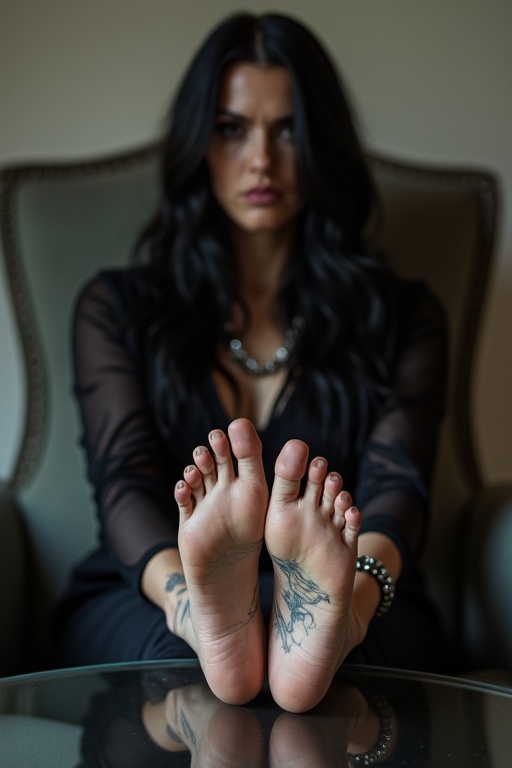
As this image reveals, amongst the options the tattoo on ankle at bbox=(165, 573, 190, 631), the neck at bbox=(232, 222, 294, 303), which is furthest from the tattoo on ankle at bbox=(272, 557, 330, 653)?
the neck at bbox=(232, 222, 294, 303)

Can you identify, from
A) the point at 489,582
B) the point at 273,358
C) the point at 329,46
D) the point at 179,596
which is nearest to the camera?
the point at 179,596

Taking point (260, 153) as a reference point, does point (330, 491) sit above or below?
below

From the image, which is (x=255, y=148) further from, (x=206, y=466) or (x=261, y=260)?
(x=206, y=466)

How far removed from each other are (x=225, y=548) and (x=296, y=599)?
0.23 feet

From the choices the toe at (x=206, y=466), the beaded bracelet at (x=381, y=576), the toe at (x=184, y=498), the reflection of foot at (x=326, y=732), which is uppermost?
the toe at (x=206, y=466)

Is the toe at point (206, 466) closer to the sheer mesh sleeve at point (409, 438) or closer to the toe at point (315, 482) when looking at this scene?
the toe at point (315, 482)

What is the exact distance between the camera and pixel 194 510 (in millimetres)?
687

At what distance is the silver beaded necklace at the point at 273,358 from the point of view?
1.19 meters

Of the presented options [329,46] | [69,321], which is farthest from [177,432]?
[329,46]

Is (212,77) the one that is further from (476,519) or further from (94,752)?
(94,752)

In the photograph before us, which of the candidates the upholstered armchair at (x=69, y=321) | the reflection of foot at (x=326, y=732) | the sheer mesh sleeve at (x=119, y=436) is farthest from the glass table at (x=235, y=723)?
the upholstered armchair at (x=69, y=321)

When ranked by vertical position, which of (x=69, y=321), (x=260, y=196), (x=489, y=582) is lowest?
(x=489, y=582)

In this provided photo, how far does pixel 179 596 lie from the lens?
84 cm

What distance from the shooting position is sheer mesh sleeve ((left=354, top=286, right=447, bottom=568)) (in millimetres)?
1011
